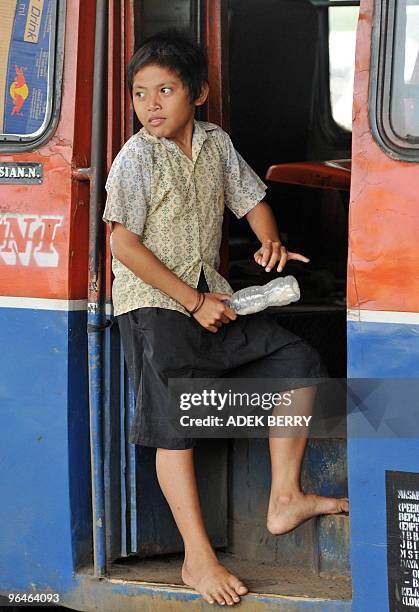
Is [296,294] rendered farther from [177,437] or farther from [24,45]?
[24,45]

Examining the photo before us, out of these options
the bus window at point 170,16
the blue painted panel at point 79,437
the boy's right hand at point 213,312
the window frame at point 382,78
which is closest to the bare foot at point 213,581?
the blue painted panel at point 79,437

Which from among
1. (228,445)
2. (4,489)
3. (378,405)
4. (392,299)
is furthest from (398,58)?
(4,489)

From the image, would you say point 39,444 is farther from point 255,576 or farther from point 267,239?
point 267,239

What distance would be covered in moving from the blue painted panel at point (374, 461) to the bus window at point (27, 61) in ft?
3.90

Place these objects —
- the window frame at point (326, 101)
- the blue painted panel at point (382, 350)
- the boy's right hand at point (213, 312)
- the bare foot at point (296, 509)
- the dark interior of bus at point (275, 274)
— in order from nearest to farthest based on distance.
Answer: the blue painted panel at point (382, 350) < the boy's right hand at point (213, 312) < the bare foot at point (296, 509) < the dark interior of bus at point (275, 274) < the window frame at point (326, 101)

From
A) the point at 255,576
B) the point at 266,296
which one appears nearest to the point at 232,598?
the point at 255,576

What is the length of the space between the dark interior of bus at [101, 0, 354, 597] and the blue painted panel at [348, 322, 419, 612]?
0.29 meters

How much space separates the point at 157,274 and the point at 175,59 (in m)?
0.63

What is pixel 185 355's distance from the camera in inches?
123

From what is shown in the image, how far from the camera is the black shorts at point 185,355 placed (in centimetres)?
311

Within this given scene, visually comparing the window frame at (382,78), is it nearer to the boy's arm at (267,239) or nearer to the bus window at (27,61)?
the boy's arm at (267,239)

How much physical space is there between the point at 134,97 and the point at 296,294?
757 mm

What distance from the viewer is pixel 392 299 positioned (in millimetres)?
2719

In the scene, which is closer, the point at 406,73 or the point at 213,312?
the point at 406,73
